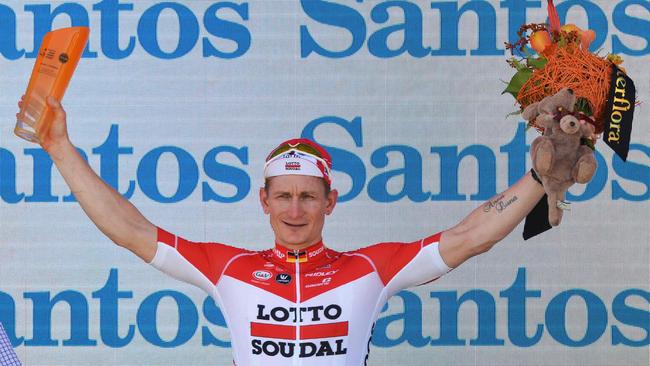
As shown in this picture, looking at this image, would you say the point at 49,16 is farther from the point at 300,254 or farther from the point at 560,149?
the point at 560,149

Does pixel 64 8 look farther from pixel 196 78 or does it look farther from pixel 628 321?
pixel 628 321

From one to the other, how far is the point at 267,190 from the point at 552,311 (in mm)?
1697

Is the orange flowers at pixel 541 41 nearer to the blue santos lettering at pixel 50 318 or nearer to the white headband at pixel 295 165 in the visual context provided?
the white headband at pixel 295 165

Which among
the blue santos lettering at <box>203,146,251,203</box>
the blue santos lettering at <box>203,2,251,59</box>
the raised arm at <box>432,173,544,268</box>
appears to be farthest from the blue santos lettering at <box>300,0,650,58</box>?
the raised arm at <box>432,173,544,268</box>

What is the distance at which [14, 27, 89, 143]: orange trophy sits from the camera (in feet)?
10.2

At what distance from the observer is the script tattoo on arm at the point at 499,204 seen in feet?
10.6

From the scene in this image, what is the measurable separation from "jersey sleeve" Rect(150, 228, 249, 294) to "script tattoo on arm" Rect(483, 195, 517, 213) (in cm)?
85

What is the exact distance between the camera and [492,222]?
3.25 m

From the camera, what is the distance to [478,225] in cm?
329

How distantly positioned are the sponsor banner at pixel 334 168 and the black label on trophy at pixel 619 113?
5.04 feet

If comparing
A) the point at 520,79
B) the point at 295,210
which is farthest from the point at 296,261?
the point at 520,79

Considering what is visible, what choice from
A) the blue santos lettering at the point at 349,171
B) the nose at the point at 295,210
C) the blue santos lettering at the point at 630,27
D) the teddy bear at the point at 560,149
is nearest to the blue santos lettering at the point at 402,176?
the blue santos lettering at the point at 349,171

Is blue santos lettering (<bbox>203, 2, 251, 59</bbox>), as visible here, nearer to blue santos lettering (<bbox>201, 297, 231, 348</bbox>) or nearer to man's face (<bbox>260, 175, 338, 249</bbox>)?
blue santos lettering (<bbox>201, 297, 231, 348</bbox>)

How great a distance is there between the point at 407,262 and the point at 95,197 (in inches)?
39.8
